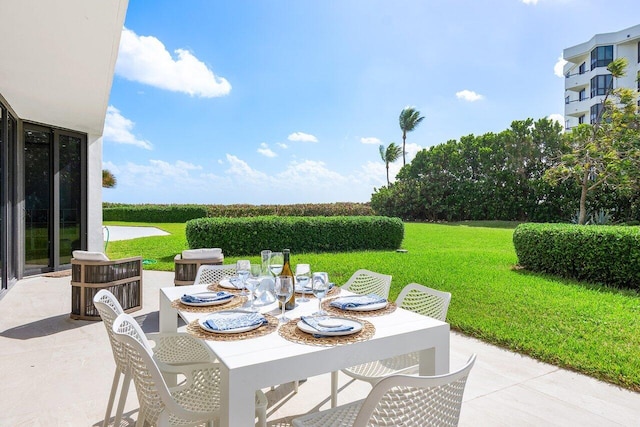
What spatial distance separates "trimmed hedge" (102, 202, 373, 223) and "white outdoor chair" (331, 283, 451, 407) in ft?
58.8

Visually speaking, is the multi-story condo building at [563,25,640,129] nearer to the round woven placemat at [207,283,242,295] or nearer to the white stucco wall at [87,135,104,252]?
the white stucco wall at [87,135,104,252]

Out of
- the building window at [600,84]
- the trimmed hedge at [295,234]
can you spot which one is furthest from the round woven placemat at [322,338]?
the building window at [600,84]

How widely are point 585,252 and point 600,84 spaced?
83.4ft

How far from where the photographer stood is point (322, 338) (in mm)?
1613

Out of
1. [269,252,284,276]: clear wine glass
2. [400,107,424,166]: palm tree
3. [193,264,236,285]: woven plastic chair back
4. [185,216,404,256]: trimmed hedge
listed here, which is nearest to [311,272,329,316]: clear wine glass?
[269,252,284,276]: clear wine glass

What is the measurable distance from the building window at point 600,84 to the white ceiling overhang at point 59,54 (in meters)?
29.4

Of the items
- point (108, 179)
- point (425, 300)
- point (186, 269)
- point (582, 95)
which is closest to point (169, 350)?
point (425, 300)

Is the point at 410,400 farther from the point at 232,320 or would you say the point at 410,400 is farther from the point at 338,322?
the point at 232,320

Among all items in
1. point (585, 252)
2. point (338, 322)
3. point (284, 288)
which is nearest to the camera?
point (338, 322)

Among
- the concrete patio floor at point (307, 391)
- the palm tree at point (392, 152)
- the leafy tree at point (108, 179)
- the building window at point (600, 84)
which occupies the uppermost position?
the building window at point (600, 84)

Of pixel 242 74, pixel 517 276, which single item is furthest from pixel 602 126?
pixel 242 74

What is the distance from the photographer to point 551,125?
66.2 feet

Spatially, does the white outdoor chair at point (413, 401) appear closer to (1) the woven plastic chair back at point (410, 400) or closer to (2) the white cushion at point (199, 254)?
(1) the woven plastic chair back at point (410, 400)

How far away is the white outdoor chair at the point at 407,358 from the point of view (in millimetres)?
2092
